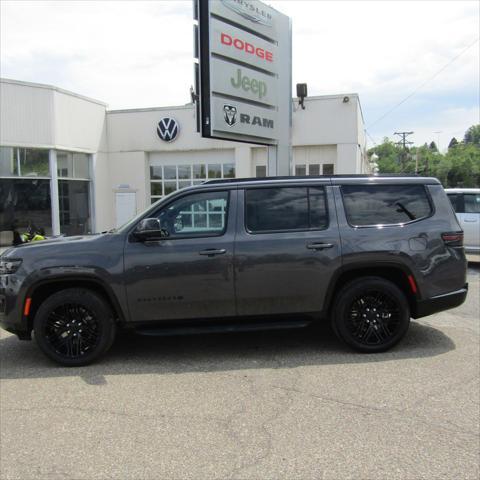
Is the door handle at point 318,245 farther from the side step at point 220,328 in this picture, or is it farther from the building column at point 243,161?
the building column at point 243,161

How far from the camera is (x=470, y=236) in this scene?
439 inches

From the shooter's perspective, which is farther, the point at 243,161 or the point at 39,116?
the point at 243,161

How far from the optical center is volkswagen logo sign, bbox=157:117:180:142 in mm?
18734

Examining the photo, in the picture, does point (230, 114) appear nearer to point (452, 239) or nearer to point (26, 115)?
point (452, 239)

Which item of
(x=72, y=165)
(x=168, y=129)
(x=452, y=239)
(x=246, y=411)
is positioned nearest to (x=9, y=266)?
(x=246, y=411)

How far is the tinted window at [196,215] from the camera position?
503 cm

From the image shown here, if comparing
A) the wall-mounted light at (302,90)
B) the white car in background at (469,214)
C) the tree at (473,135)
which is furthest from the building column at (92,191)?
the tree at (473,135)

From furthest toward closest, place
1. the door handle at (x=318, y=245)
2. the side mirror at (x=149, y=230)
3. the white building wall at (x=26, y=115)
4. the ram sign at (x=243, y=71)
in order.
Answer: the white building wall at (x=26, y=115) < the ram sign at (x=243, y=71) < the door handle at (x=318, y=245) < the side mirror at (x=149, y=230)

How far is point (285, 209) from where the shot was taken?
203 inches

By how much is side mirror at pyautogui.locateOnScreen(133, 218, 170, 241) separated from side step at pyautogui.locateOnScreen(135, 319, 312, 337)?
962 millimetres

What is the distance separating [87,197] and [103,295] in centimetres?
1519

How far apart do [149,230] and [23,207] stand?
13.6 m

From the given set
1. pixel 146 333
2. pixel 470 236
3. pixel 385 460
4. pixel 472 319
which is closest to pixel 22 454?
pixel 146 333

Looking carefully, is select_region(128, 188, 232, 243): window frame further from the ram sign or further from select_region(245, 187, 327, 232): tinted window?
the ram sign
